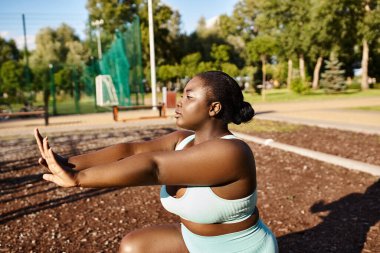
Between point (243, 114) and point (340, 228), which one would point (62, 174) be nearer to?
point (243, 114)

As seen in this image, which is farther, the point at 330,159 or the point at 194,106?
the point at 330,159

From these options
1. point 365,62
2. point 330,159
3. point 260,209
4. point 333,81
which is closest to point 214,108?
point 260,209

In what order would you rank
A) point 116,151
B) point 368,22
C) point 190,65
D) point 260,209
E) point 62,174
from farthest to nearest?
point 190,65, point 368,22, point 260,209, point 116,151, point 62,174

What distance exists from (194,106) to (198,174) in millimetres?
375

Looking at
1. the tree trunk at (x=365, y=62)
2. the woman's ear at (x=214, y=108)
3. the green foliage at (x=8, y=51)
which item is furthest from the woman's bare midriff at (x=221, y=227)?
the green foliage at (x=8, y=51)

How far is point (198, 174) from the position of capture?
1456mm

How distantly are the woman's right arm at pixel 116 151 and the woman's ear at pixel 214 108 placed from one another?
1.28 feet

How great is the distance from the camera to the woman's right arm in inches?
69.9

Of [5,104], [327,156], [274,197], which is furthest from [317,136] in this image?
[5,104]

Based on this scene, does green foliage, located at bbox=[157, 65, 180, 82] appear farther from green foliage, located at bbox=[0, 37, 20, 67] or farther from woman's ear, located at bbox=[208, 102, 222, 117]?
woman's ear, located at bbox=[208, 102, 222, 117]

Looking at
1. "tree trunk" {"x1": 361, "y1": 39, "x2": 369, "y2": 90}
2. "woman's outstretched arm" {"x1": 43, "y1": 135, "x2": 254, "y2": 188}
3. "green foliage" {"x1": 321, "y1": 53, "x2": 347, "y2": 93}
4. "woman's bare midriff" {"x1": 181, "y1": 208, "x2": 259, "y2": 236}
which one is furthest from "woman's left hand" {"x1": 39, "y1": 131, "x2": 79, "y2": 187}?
"tree trunk" {"x1": 361, "y1": 39, "x2": 369, "y2": 90}

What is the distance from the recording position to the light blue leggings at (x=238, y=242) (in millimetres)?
1678

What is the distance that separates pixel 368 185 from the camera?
5.45m

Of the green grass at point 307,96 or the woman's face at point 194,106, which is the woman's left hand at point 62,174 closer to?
the woman's face at point 194,106
